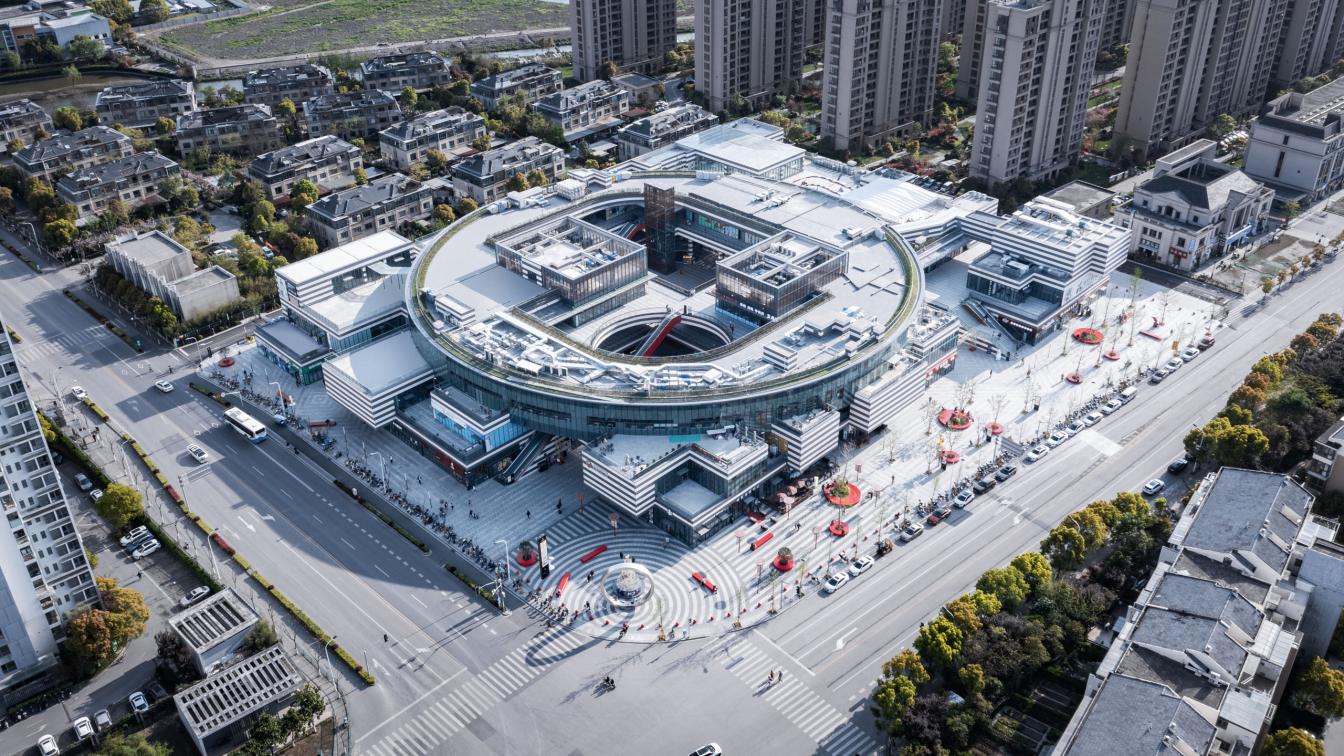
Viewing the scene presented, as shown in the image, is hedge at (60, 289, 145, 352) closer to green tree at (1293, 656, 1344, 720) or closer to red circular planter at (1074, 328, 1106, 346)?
red circular planter at (1074, 328, 1106, 346)

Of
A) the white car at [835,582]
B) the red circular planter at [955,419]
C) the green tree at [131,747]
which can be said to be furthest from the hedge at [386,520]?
the red circular planter at [955,419]

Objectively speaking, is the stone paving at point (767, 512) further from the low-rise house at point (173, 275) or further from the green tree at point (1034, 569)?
the green tree at point (1034, 569)

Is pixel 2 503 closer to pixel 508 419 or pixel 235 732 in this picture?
pixel 235 732

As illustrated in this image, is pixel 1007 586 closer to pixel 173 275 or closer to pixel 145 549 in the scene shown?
pixel 145 549

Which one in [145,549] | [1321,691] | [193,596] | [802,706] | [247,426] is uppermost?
[1321,691]

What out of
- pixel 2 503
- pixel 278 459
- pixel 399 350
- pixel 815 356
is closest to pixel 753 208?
pixel 815 356

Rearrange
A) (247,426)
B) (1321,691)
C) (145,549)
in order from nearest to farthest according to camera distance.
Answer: (1321,691) → (145,549) → (247,426)

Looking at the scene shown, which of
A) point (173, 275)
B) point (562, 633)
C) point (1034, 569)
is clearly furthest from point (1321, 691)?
point (173, 275)
